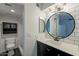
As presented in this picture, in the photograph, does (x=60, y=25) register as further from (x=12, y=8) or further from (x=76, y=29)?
(x=12, y=8)

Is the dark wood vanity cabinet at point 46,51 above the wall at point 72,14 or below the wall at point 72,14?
below

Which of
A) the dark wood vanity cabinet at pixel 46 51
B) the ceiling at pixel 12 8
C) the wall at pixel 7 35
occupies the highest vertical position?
the ceiling at pixel 12 8

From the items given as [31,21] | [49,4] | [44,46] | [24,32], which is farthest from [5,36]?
[49,4]

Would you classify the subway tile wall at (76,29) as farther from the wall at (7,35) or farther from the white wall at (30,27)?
the wall at (7,35)

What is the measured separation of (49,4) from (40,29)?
0.37 metres

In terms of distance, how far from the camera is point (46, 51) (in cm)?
123

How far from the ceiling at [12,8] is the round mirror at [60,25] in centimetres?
44

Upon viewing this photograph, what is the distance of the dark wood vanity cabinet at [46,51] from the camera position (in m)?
1.08

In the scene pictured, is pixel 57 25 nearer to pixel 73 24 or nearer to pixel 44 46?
pixel 73 24

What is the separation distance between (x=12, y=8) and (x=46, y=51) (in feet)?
2.51

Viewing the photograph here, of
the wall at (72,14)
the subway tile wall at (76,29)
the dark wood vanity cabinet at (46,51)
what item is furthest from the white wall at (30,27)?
the subway tile wall at (76,29)

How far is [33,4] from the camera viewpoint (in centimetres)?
121

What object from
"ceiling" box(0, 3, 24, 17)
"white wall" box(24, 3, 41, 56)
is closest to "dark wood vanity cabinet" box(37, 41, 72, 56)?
"white wall" box(24, 3, 41, 56)

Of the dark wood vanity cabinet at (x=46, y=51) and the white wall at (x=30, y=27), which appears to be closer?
the dark wood vanity cabinet at (x=46, y=51)
